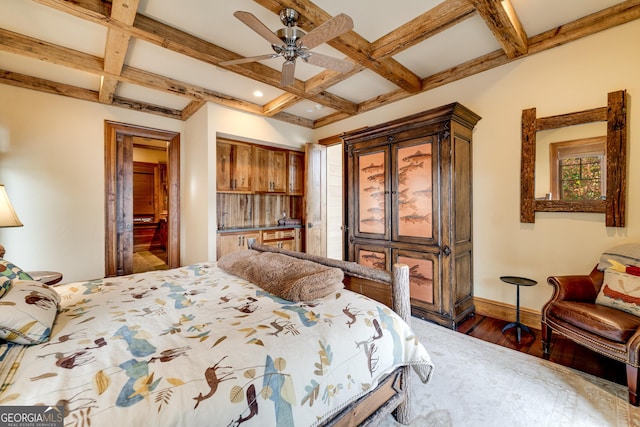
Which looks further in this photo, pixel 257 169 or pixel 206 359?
pixel 257 169

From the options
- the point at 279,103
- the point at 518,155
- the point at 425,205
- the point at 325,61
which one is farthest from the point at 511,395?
the point at 279,103

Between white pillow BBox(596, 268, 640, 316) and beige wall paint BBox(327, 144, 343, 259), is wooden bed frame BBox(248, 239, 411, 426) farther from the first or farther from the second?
beige wall paint BBox(327, 144, 343, 259)

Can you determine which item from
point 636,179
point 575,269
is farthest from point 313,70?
point 575,269

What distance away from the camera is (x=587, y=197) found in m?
2.44

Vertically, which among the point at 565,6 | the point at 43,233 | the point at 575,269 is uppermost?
the point at 565,6

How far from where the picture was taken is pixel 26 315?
43.0 inches

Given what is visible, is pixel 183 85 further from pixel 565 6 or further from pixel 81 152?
pixel 565 6

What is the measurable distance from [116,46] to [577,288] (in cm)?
468

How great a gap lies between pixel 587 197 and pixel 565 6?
5.54ft

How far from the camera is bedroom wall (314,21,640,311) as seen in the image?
228 centimetres

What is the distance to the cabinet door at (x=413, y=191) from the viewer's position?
9.56ft

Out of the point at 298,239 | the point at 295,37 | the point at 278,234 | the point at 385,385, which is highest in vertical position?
the point at 295,37

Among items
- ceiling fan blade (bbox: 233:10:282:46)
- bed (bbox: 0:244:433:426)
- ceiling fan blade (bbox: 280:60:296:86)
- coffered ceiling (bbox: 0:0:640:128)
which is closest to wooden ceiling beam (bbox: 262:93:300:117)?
coffered ceiling (bbox: 0:0:640:128)

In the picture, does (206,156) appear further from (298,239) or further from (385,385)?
(385,385)
